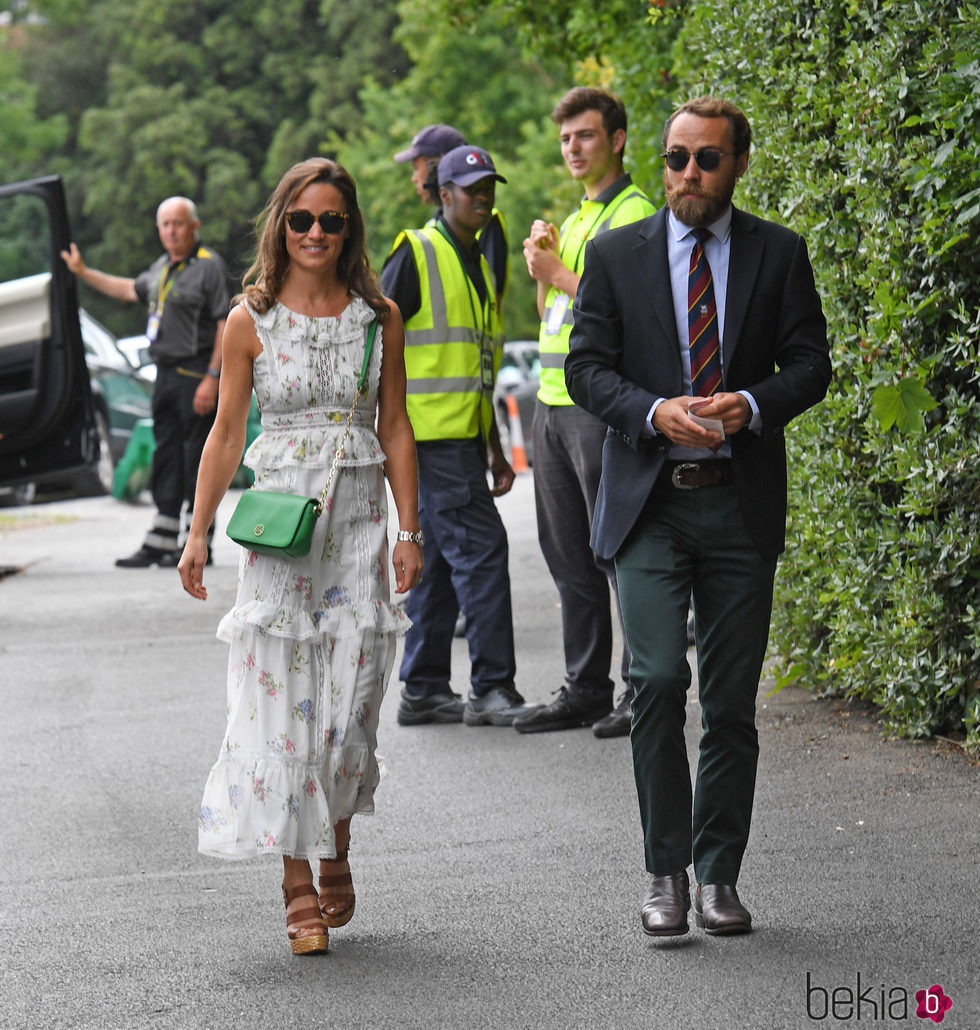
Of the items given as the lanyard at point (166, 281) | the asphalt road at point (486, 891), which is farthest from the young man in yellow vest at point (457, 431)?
the lanyard at point (166, 281)

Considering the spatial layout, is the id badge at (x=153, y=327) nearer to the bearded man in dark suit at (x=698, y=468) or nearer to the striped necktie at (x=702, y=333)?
the bearded man in dark suit at (x=698, y=468)

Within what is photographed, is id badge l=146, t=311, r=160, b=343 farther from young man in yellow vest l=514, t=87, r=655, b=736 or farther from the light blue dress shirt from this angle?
the light blue dress shirt

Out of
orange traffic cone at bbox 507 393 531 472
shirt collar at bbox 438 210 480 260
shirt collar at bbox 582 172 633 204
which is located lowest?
orange traffic cone at bbox 507 393 531 472

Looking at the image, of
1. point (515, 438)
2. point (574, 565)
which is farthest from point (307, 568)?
point (515, 438)

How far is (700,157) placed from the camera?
4.41m

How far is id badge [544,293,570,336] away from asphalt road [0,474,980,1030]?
1637 millimetres

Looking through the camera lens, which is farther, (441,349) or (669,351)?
(441,349)

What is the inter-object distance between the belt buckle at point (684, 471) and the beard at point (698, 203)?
0.62 metres

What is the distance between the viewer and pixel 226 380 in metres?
4.64

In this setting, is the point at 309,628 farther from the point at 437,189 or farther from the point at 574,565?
the point at 437,189

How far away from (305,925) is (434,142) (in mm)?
4871

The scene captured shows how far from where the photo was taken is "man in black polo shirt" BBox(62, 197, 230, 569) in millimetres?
12281

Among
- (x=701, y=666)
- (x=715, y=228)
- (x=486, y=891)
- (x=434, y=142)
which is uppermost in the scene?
(x=434, y=142)

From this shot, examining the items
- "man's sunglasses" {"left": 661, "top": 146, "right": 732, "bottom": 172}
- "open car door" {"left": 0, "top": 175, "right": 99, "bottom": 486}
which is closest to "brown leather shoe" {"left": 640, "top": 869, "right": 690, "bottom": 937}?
"man's sunglasses" {"left": 661, "top": 146, "right": 732, "bottom": 172}
